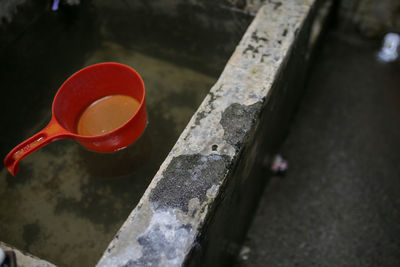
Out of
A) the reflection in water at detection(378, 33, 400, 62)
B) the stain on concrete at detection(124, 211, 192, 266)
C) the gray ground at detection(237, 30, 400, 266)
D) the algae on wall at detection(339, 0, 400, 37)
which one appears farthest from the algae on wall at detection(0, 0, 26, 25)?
the reflection in water at detection(378, 33, 400, 62)

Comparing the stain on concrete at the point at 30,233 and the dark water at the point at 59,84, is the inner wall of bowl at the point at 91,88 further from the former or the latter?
the stain on concrete at the point at 30,233

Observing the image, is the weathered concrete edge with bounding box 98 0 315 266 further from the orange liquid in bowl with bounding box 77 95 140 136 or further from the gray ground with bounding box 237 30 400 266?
the gray ground with bounding box 237 30 400 266

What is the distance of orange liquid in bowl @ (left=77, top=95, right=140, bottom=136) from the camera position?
1.43 meters

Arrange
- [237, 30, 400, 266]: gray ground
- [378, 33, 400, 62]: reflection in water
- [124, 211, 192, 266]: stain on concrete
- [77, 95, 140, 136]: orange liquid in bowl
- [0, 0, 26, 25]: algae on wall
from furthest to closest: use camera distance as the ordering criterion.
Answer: [378, 33, 400, 62]: reflection in water → [237, 30, 400, 266]: gray ground → [0, 0, 26, 25]: algae on wall → [77, 95, 140, 136]: orange liquid in bowl → [124, 211, 192, 266]: stain on concrete

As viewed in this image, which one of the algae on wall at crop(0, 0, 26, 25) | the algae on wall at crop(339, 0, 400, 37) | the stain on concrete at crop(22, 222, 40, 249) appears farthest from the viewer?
the algae on wall at crop(339, 0, 400, 37)

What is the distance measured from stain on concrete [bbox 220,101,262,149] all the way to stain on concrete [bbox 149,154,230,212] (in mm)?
75

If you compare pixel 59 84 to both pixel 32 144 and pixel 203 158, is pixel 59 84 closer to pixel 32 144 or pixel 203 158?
pixel 32 144

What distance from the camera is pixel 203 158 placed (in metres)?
0.98

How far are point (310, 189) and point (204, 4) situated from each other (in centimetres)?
129

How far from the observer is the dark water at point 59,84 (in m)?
1.32

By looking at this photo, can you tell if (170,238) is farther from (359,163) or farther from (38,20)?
(359,163)

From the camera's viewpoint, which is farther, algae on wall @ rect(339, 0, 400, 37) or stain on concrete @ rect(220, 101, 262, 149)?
algae on wall @ rect(339, 0, 400, 37)

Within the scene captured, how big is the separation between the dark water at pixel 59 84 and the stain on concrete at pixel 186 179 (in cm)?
42

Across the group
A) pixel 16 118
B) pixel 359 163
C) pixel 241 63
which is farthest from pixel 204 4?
pixel 359 163
